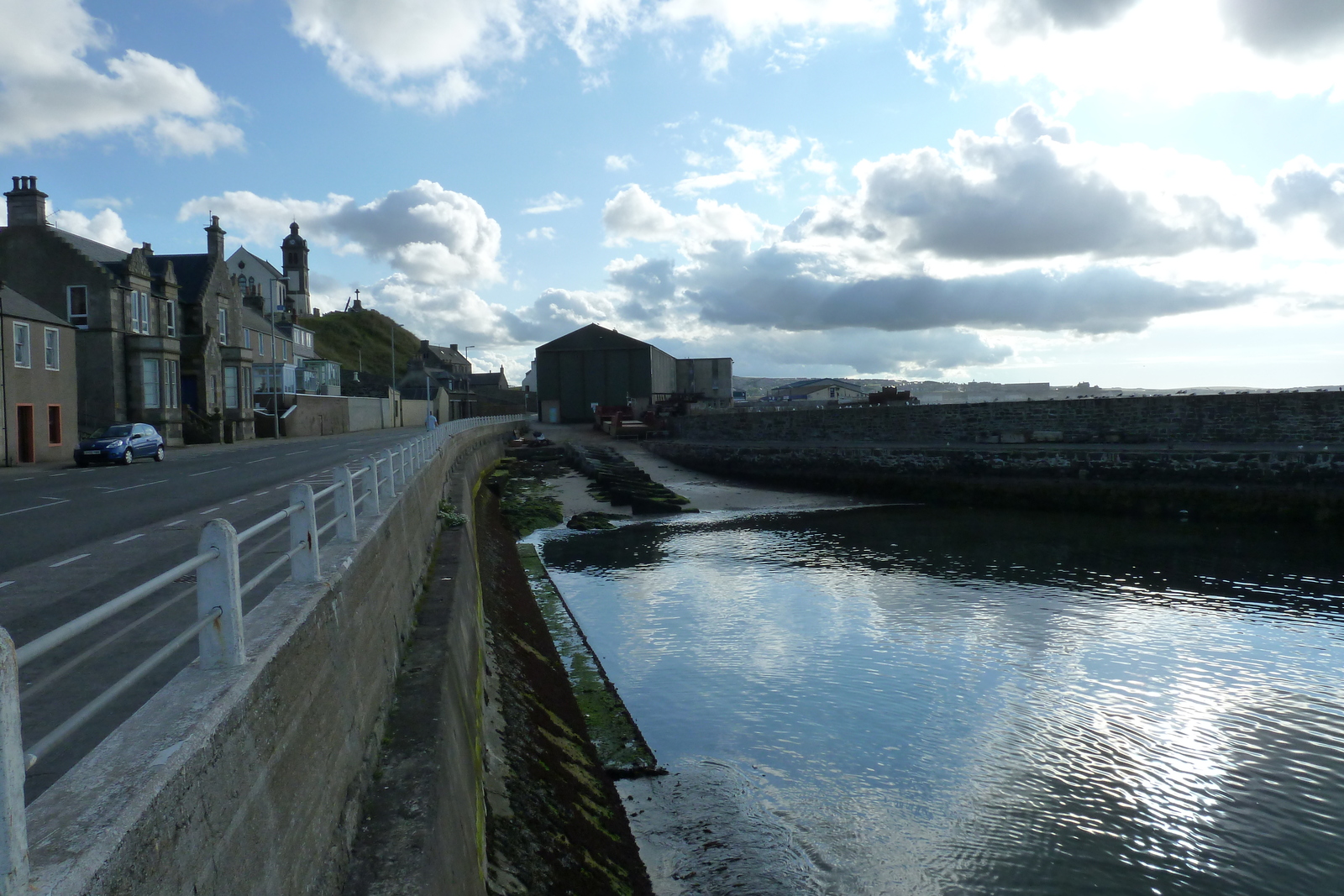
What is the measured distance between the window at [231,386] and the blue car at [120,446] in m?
18.3

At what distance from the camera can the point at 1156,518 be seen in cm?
3100

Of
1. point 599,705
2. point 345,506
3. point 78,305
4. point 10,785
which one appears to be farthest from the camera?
point 78,305

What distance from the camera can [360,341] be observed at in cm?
15350

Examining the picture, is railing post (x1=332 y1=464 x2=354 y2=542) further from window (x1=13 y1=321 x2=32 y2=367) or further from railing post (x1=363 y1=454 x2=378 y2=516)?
window (x1=13 y1=321 x2=32 y2=367)

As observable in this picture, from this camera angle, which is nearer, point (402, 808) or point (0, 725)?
point (0, 725)

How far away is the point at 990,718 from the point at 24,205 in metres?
45.4

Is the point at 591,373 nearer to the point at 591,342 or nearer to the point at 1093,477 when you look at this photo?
the point at 591,342

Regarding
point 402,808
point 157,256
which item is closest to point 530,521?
point 402,808

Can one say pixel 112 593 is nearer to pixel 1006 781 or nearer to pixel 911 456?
pixel 1006 781

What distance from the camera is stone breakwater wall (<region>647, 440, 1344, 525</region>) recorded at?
29.6 metres

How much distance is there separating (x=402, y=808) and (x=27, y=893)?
3323 mm

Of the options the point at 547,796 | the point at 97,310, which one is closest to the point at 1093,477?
the point at 547,796

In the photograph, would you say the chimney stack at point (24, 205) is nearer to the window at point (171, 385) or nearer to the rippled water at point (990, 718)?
the window at point (171, 385)

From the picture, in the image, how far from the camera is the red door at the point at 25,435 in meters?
29.4
